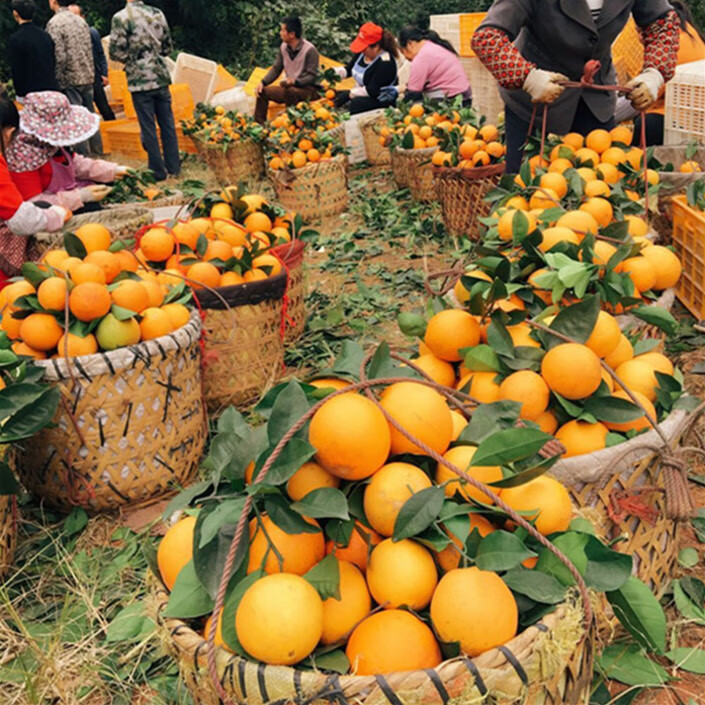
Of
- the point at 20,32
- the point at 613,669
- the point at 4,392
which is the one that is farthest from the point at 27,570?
the point at 20,32

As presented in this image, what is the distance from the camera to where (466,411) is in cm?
146

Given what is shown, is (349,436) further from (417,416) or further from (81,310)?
(81,310)

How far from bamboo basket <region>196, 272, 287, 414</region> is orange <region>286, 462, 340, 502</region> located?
1.66 metres

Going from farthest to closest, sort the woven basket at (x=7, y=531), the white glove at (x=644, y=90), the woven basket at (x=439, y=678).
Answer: the white glove at (x=644, y=90) < the woven basket at (x=7, y=531) < the woven basket at (x=439, y=678)

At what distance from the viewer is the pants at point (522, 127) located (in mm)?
3438

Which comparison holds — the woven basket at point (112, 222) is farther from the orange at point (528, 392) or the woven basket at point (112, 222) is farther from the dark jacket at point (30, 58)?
the dark jacket at point (30, 58)

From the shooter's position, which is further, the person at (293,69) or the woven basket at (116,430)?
the person at (293,69)

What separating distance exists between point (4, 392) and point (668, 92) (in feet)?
11.9

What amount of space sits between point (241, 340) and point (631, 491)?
5.87ft

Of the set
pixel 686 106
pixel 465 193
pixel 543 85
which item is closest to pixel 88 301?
pixel 543 85

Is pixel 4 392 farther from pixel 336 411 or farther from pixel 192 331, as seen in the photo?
pixel 336 411

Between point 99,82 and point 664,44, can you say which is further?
point 99,82

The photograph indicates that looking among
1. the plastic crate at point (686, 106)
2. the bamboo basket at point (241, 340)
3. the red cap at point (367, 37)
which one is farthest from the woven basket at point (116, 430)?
the red cap at point (367, 37)

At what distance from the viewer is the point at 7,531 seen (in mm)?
2088
